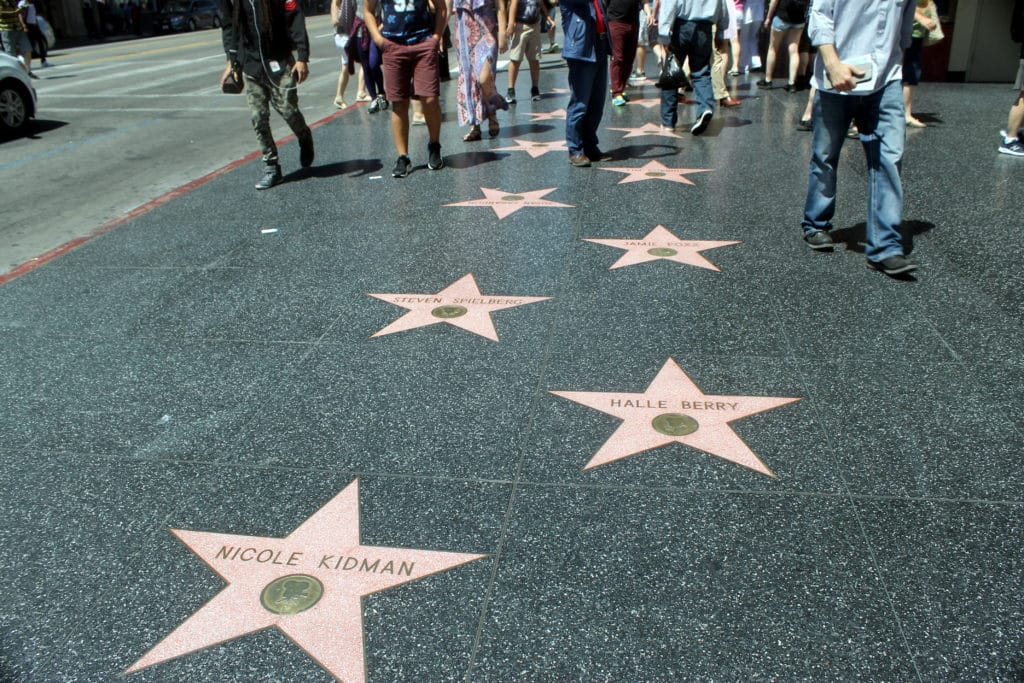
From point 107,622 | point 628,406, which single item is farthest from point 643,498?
point 107,622

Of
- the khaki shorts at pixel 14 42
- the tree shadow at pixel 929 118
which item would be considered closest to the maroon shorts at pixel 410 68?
the tree shadow at pixel 929 118

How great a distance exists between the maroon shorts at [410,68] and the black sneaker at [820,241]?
3455 mm

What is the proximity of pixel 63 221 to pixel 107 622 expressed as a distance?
19.0 ft

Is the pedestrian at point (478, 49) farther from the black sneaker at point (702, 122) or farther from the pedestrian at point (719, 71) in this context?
the pedestrian at point (719, 71)

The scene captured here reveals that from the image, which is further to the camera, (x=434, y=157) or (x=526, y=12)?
(x=526, y=12)

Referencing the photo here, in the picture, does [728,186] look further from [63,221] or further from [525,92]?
[525,92]

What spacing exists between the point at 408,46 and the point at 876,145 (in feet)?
13.1

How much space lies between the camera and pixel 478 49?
862 centimetres

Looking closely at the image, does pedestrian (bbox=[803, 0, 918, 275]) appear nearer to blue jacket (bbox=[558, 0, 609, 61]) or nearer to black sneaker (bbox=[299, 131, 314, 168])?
blue jacket (bbox=[558, 0, 609, 61])

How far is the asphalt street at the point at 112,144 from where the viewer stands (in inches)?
289

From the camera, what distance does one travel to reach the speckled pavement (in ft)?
7.41

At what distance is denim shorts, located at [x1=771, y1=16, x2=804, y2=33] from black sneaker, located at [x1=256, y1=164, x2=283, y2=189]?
24.1ft

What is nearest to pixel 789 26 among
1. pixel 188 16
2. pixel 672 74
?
pixel 672 74

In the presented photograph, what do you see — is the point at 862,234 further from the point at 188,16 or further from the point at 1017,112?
the point at 188,16
